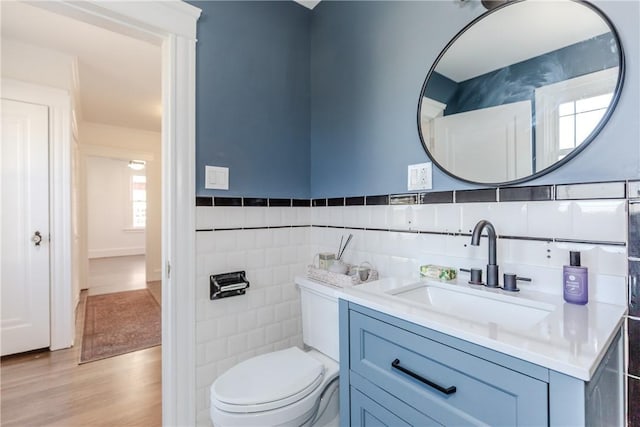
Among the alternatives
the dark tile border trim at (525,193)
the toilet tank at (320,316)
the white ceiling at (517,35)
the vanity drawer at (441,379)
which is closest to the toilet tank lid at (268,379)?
the toilet tank at (320,316)

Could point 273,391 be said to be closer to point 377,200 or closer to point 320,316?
point 320,316

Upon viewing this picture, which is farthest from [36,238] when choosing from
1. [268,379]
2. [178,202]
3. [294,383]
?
[294,383]

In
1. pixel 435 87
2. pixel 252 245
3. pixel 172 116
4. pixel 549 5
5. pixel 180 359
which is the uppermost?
pixel 549 5

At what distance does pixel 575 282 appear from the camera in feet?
2.97

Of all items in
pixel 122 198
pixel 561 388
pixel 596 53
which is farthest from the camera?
pixel 122 198

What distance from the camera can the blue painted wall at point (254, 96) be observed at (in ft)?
5.10

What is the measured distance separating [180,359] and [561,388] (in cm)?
147

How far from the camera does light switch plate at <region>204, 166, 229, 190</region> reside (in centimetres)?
153

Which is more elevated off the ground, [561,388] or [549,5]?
[549,5]

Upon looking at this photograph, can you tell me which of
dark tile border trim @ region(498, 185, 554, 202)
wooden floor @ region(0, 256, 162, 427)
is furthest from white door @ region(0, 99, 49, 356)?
dark tile border trim @ region(498, 185, 554, 202)

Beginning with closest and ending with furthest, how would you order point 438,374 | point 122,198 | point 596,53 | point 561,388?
point 561,388 → point 438,374 → point 596,53 → point 122,198

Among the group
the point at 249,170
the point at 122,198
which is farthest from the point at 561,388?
the point at 122,198

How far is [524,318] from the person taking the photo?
37.9 inches

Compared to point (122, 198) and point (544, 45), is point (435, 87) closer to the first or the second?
point (544, 45)
